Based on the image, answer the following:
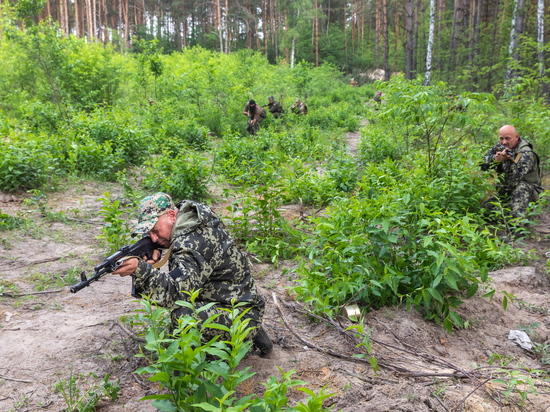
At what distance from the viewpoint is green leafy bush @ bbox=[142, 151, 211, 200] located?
6.36 metres

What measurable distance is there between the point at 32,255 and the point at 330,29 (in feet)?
133

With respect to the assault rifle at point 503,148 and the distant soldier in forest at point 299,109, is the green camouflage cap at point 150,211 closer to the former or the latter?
the assault rifle at point 503,148

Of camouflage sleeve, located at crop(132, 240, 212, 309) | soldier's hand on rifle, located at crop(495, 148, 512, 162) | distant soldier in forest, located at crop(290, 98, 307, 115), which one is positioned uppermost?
distant soldier in forest, located at crop(290, 98, 307, 115)

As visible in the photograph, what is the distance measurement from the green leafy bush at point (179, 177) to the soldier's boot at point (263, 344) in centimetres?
401

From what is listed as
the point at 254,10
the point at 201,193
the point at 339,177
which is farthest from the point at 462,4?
the point at 254,10

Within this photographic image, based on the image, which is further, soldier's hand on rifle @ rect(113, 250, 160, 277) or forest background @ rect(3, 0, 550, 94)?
forest background @ rect(3, 0, 550, 94)

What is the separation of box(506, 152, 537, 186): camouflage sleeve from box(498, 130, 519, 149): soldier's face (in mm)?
206

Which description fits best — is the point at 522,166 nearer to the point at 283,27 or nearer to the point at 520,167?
the point at 520,167

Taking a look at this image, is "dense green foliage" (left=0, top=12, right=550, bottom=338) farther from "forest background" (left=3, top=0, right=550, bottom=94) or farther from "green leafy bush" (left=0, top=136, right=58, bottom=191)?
"forest background" (left=3, top=0, right=550, bottom=94)

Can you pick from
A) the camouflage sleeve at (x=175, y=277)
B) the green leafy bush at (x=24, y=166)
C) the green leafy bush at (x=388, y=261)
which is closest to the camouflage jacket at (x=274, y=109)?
the green leafy bush at (x=24, y=166)

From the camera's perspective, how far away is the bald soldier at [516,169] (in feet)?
17.1

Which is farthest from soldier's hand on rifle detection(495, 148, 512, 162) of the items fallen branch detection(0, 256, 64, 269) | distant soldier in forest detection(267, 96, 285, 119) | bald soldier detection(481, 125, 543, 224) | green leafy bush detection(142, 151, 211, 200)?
distant soldier in forest detection(267, 96, 285, 119)

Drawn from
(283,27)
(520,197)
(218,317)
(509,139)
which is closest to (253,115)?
(509,139)

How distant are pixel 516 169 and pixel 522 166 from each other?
0.08 m
